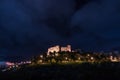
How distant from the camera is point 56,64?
173 m

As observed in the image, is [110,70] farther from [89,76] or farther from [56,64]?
[56,64]

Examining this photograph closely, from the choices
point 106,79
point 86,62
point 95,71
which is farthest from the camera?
point 86,62

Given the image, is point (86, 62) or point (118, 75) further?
point (86, 62)

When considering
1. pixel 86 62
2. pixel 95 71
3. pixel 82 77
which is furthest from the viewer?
A: pixel 86 62

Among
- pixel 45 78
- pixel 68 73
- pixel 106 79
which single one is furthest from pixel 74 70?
pixel 106 79

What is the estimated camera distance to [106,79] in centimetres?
11944

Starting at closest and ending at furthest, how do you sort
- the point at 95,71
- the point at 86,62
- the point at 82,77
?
the point at 82,77, the point at 95,71, the point at 86,62

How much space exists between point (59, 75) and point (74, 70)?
12.3 meters

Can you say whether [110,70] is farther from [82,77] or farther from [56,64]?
[56,64]

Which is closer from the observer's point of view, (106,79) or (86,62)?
(106,79)

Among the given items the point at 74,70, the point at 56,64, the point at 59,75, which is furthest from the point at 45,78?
the point at 56,64

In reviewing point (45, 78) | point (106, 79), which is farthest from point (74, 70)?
point (106, 79)

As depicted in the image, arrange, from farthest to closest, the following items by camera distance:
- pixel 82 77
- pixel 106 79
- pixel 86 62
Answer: pixel 86 62
pixel 82 77
pixel 106 79

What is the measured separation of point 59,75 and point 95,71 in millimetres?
12772
